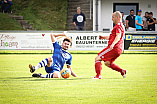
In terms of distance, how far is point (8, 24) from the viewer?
28.6 m

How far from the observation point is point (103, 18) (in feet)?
107

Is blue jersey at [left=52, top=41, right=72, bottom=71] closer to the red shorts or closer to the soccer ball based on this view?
the soccer ball

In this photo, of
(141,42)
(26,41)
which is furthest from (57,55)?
(141,42)

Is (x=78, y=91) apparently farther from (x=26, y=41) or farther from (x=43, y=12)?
(x=43, y=12)

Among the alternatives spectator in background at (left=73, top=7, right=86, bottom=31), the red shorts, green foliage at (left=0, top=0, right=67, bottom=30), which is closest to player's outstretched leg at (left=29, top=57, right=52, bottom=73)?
the red shorts

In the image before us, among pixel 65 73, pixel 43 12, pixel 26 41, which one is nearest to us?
pixel 65 73

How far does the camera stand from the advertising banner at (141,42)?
73.3 ft

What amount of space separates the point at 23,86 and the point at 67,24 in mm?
23559

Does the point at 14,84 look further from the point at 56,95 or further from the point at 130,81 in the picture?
the point at 130,81

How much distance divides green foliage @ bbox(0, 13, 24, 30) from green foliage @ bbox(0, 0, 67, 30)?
1588mm

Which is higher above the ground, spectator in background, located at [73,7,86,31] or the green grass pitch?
spectator in background, located at [73,7,86,31]

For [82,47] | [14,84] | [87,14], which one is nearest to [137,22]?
[82,47]

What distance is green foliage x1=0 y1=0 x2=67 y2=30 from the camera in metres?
31.1

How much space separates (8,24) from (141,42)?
11.6 meters
